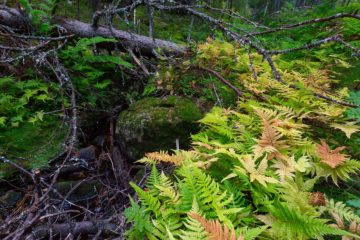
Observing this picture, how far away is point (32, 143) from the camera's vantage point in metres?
4.15

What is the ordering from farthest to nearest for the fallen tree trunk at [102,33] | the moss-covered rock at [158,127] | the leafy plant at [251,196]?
the fallen tree trunk at [102,33]
the moss-covered rock at [158,127]
the leafy plant at [251,196]

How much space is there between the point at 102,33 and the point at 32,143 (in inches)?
101

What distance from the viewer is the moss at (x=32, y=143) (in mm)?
3752

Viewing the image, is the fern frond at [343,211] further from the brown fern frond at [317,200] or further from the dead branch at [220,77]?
the dead branch at [220,77]

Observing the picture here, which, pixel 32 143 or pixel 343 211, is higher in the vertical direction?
pixel 343 211

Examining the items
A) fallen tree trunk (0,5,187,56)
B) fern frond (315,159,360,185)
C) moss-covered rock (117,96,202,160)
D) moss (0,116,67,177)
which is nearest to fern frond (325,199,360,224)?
fern frond (315,159,360,185)

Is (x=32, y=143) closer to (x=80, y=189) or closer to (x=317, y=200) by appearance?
(x=80, y=189)

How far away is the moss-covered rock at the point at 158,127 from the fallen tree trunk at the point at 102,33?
1.47 meters

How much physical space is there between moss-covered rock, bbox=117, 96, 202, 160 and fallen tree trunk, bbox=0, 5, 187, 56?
147cm

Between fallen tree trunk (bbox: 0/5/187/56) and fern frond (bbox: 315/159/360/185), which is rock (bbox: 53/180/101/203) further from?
fern frond (bbox: 315/159/360/185)

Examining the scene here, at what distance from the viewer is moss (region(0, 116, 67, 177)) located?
375 cm

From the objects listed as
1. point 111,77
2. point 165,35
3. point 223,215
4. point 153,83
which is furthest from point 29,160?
point 165,35

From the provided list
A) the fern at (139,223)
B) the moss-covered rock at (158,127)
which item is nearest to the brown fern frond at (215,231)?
the fern at (139,223)

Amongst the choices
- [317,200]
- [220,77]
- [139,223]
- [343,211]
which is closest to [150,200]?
[139,223]
